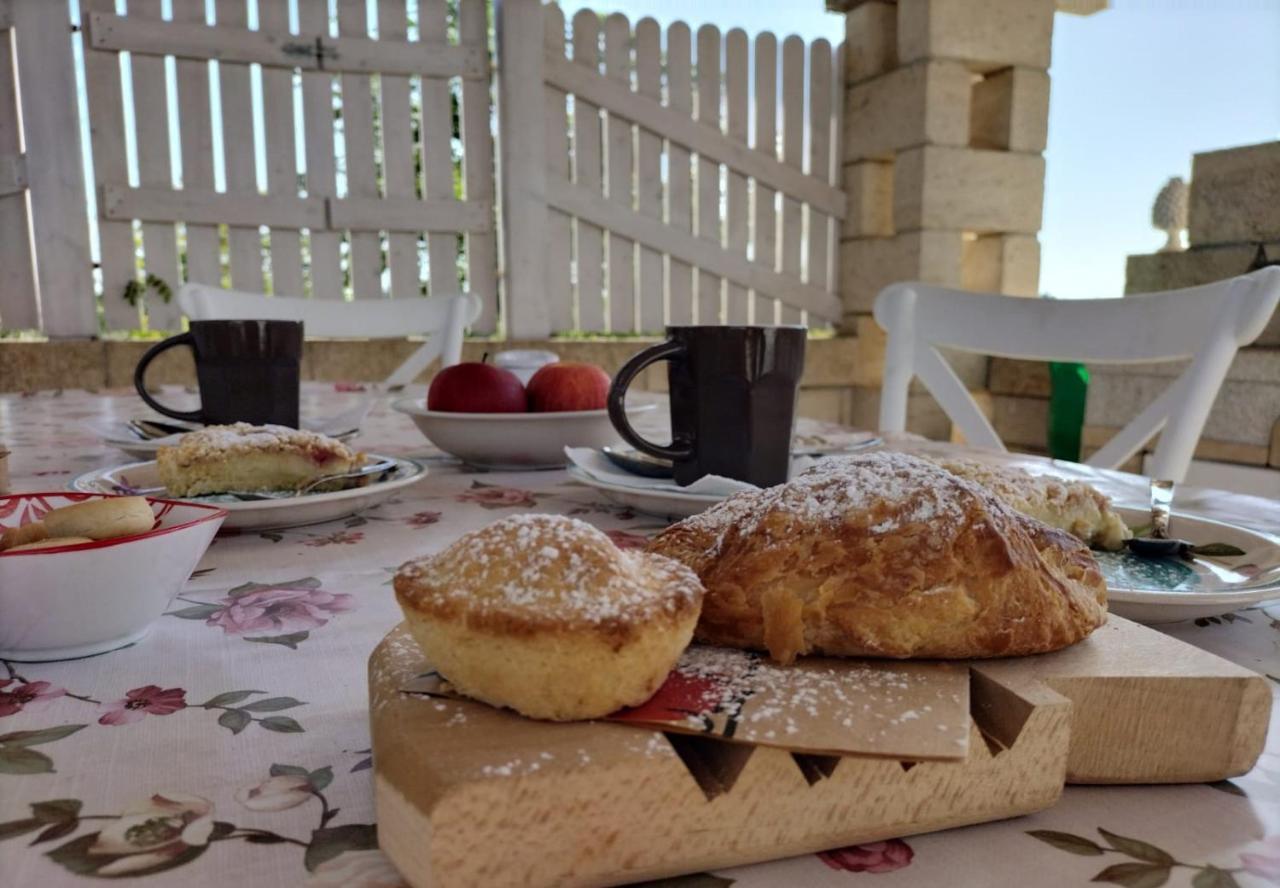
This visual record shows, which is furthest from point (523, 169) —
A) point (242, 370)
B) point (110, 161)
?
point (242, 370)

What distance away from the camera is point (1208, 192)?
2.97 m

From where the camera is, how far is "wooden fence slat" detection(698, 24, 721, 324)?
389 cm

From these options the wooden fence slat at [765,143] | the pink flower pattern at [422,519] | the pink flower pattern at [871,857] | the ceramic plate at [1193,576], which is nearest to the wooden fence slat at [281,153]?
the wooden fence slat at [765,143]

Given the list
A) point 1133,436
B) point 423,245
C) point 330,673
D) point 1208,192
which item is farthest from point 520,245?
point 330,673

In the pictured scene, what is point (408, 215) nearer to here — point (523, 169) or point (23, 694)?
point (523, 169)

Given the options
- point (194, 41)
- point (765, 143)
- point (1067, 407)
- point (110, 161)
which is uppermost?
point (194, 41)

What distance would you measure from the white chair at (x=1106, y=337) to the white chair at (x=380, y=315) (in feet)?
3.40

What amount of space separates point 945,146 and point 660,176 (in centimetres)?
117

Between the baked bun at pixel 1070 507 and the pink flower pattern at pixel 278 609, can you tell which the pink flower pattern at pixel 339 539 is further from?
the baked bun at pixel 1070 507

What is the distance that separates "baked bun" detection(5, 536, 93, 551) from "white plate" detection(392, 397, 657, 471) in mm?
532

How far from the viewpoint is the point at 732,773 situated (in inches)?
11.7

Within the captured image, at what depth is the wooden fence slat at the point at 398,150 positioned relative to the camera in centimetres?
353

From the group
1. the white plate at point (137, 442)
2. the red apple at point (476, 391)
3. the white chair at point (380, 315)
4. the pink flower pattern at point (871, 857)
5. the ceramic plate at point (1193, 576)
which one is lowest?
the pink flower pattern at point (871, 857)

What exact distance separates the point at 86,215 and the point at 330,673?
3472mm
